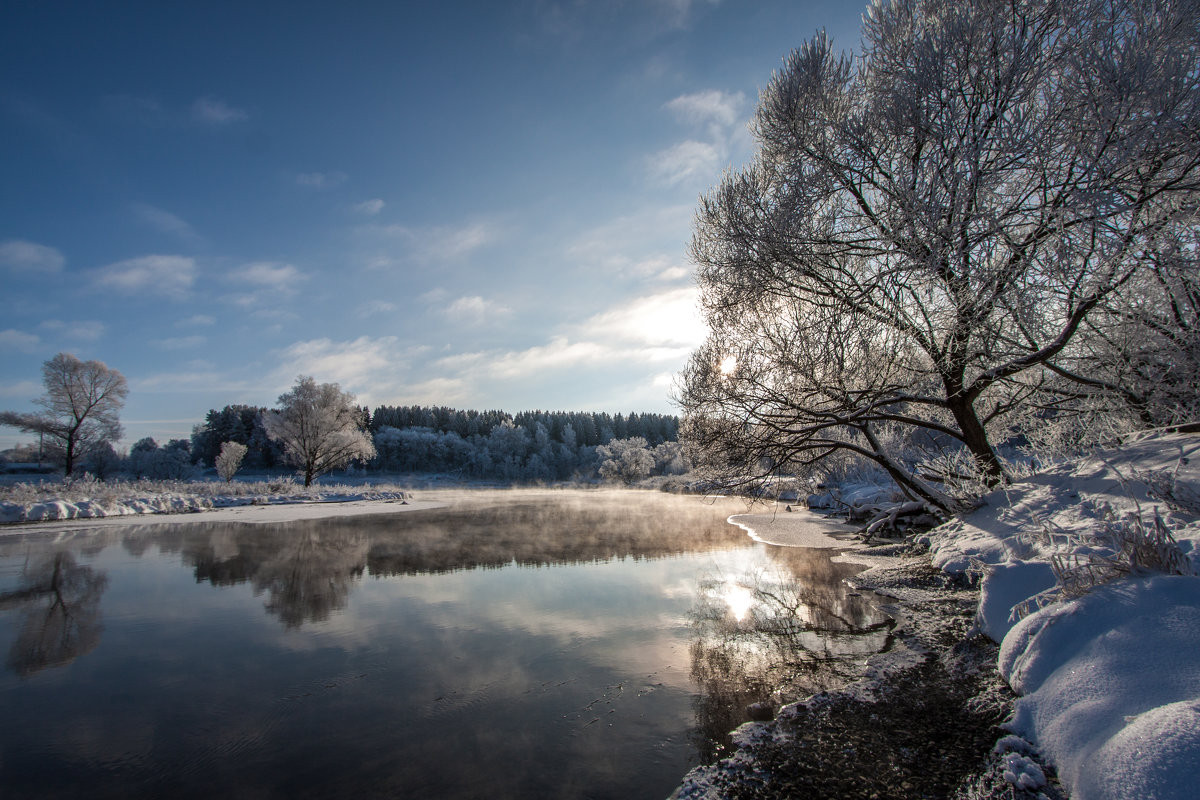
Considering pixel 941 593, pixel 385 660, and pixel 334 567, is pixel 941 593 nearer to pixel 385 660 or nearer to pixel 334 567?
pixel 385 660

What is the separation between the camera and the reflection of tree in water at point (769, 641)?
14.6 ft

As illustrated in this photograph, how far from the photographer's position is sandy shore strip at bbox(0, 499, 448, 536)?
15.6 meters

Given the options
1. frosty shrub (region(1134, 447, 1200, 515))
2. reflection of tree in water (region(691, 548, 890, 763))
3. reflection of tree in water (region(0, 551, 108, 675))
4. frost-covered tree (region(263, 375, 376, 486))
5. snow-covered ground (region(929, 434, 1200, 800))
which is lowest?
reflection of tree in water (region(691, 548, 890, 763))

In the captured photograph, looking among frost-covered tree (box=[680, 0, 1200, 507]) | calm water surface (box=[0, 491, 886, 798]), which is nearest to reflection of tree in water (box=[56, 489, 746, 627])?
calm water surface (box=[0, 491, 886, 798])

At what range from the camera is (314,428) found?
3922 cm

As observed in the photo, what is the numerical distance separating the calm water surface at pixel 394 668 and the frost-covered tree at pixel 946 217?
3654 millimetres

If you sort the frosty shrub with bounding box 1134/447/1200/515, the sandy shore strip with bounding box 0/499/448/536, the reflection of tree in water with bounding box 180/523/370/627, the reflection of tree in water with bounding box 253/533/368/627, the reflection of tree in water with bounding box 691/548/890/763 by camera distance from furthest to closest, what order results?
the sandy shore strip with bounding box 0/499/448/536 < the reflection of tree in water with bounding box 180/523/370/627 < the reflection of tree in water with bounding box 253/533/368/627 < the frosty shrub with bounding box 1134/447/1200/515 < the reflection of tree in water with bounding box 691/548/890/763

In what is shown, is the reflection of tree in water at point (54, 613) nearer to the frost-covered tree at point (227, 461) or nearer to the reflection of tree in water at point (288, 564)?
the reflection of tree in water at point (288, 564)

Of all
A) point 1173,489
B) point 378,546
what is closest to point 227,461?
point 378,546

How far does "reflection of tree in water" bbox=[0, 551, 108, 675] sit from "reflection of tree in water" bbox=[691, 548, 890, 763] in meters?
6.84

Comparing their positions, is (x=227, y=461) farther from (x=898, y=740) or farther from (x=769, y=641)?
(x=898, y=740)

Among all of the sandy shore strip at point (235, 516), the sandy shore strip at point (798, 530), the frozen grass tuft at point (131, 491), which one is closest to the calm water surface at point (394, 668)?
the sandy shore strip at point (798, 530)

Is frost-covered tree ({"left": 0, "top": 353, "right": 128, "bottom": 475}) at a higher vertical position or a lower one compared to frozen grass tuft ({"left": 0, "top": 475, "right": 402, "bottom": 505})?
higher

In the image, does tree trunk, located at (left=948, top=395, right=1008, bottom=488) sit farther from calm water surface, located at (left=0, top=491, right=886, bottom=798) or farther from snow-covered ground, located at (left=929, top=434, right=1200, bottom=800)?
calm water surface, located at (left=0, top=491, right=886, bottom=798)
